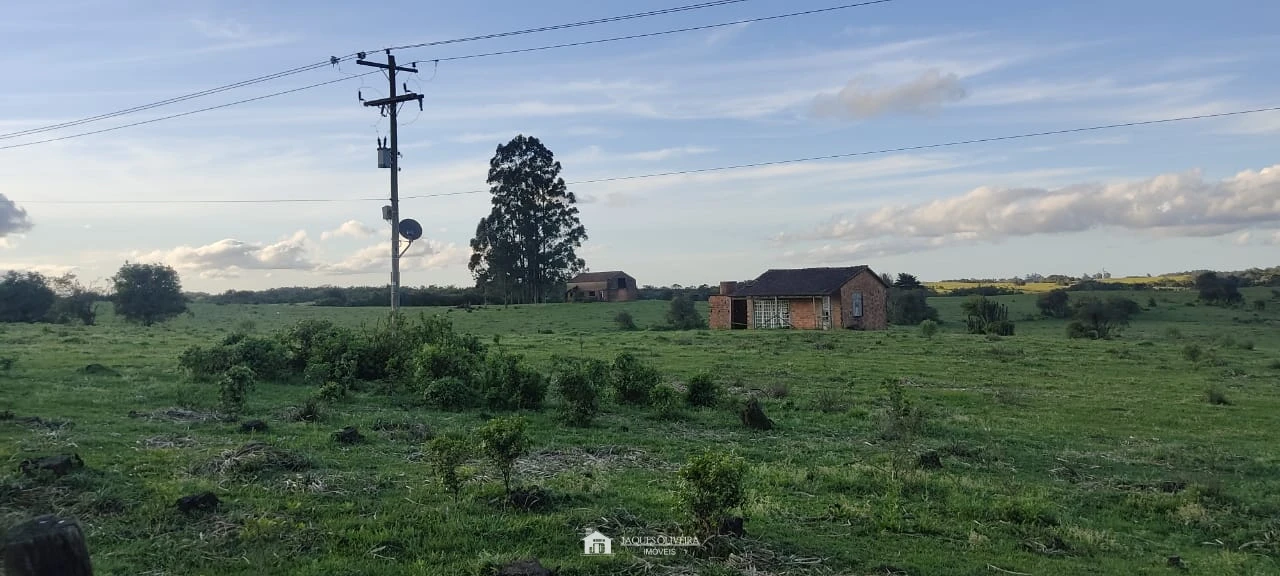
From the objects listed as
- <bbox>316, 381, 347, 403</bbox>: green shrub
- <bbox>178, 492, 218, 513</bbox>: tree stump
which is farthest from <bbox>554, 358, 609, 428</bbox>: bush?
<bbox>178, 492, 218, 513</bbox>: tree stump

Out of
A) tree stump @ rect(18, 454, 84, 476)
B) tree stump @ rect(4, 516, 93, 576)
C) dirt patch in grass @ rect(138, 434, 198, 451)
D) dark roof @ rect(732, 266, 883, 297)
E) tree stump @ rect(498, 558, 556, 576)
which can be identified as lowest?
tree stump @ rect(498, 558, 556, 576)

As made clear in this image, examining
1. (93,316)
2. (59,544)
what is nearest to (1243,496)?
(59,544)

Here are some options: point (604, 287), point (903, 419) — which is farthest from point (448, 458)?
point (604, 287)

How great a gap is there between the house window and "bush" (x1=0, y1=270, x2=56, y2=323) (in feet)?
140

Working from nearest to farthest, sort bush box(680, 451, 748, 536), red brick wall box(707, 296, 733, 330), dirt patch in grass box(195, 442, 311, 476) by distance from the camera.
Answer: bush box(680, 451, 748, 536) < dirt patch in grass box(195, 442, 311, 476) < red brick wall box(707, 296, 733, 330)

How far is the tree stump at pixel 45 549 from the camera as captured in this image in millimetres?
3730

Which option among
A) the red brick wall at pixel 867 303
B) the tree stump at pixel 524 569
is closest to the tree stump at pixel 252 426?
the tree stump at pixel 524 569

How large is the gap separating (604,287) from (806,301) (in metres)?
38.6

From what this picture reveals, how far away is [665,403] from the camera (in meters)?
14.5

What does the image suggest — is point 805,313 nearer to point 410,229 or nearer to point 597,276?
point 410,229

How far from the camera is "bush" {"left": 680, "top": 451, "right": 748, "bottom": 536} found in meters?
6.51

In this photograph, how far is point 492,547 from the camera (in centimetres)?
657

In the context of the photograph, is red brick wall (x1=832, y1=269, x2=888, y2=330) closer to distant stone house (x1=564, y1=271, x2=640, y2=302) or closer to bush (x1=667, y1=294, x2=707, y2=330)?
→ bush (x1=667, y1=294, x2=707, y2=330)

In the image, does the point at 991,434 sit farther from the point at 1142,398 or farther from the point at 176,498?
the point at 176,498
